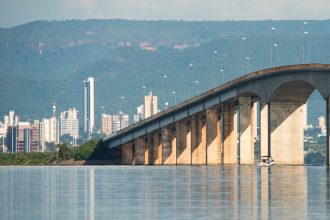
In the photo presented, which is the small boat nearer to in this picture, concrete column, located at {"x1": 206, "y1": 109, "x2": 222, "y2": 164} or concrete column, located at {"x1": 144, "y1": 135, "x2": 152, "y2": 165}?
concrete column, located at {"x1": 206, "y1": 109, "x2": 222, "y2": 164}

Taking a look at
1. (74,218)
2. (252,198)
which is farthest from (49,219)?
(252,198)

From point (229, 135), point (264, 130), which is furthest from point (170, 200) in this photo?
point (229, 135)

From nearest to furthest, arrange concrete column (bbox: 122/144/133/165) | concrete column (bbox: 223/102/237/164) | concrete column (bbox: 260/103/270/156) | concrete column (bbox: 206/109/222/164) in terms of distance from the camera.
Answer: concrete column (bbox: 260/103/270/156) < concrete column (bbox: 223/102/237/164) < concrete column (bbox: 206/109/222/164) < concrete column (bbox: 122/144/133/165)

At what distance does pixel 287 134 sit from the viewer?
149375mm

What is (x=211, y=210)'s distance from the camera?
57812mm

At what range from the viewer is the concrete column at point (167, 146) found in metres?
187

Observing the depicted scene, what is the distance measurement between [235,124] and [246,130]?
488 inches

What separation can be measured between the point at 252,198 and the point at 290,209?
792 centimetres

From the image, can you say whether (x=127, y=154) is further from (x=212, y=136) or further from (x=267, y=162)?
(x=267, y=162)

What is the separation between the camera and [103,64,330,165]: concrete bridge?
149 m

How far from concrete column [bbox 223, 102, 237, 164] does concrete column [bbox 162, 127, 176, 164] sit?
19.1m

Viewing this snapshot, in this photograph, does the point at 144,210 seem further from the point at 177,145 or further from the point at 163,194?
the point at 177,145

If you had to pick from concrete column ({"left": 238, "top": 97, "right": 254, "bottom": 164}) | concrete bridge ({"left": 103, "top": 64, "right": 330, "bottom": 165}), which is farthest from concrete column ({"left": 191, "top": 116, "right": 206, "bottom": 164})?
concrete column ({"left": 238, "top": 97, "right": 254, "bottom": 164})

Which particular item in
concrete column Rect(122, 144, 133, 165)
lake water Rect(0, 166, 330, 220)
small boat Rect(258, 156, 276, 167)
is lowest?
lake water Rect(0, 166, 330, 220)
